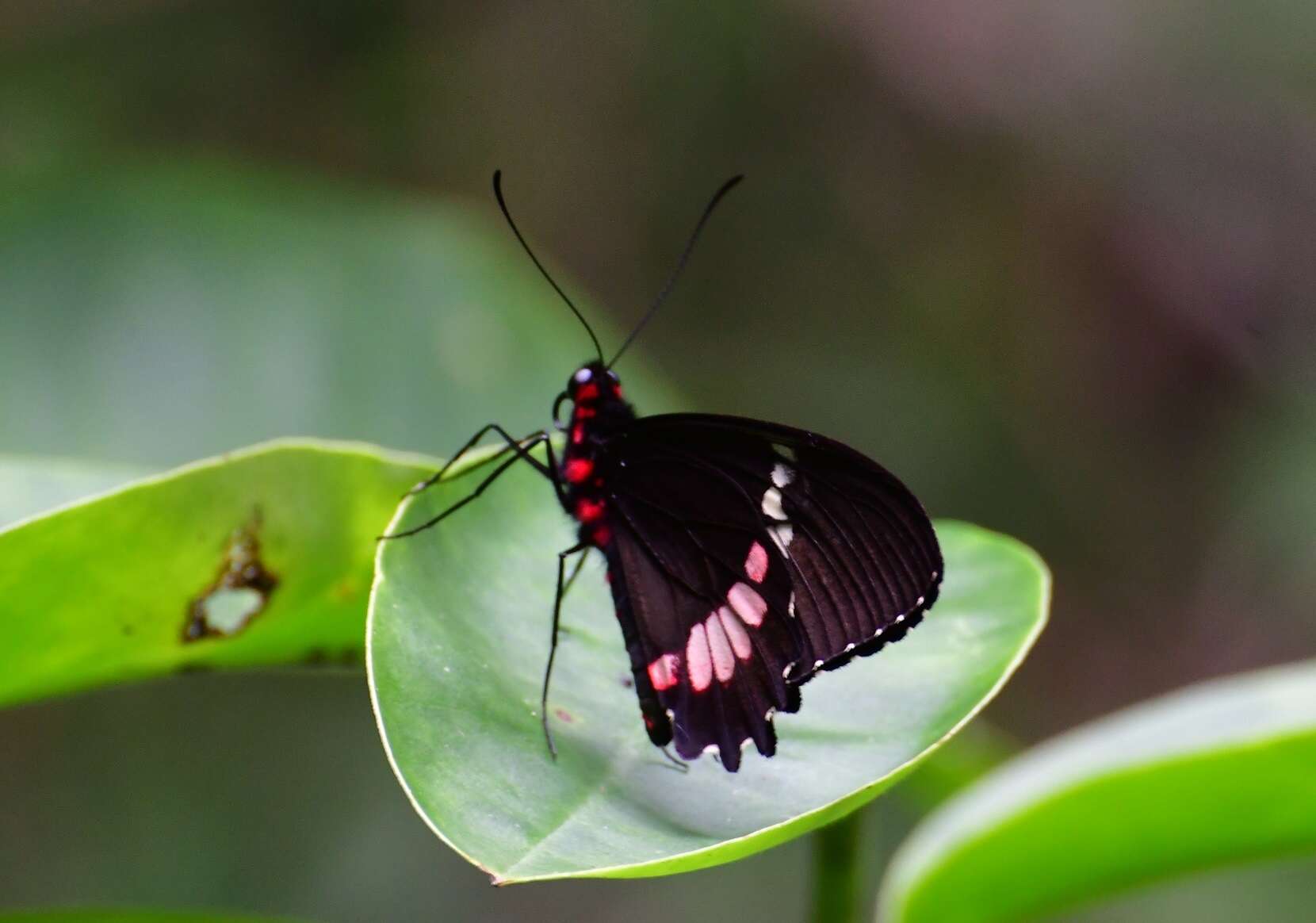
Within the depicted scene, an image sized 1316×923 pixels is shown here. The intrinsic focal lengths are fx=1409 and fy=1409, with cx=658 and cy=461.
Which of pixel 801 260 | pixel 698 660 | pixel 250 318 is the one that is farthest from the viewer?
pixel 801 260

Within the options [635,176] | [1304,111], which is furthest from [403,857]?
[1304,111]

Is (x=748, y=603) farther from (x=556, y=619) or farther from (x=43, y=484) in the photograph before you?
(x=43, y=484)

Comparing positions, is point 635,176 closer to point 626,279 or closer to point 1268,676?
point 626,279

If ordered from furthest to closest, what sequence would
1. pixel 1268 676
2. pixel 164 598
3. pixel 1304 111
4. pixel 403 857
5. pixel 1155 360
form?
pixel 1155 360 < pixel 1304 111 < pixel 403 857 < pixel 1268 676 < pixel 164 598

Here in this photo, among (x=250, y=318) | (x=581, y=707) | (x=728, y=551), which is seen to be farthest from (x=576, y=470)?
(x=250, y=318)

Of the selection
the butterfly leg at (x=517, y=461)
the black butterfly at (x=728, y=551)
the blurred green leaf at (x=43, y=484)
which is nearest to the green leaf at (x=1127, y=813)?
the black butterfly at (x=728, y=551)

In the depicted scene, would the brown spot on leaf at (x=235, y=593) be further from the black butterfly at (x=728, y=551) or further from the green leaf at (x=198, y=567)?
the black butterfly at (x=728, y=551)

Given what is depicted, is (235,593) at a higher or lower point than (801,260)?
lower
